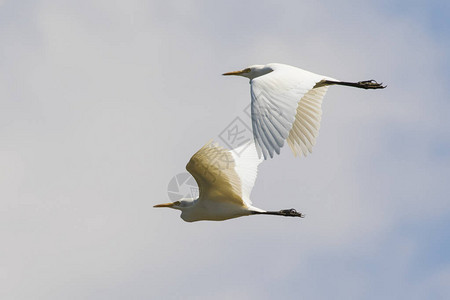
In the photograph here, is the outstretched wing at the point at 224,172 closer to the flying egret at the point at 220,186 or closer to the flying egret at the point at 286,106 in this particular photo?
the flying egret at the point at 220,186

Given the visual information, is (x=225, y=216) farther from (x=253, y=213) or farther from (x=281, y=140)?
(x=281, y=140)

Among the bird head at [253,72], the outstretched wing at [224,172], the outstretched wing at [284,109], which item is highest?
the bird head at [253,72]

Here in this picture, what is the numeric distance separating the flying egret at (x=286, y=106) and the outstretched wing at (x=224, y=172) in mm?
934

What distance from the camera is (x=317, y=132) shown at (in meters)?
15.9

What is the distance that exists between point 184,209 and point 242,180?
952 millimetres

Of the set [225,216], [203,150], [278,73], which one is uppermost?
[278,73]

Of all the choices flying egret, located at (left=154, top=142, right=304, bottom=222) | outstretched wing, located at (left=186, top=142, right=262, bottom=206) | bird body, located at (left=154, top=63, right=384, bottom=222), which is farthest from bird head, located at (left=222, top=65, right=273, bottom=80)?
flying egret, located at (left=154, top=142, right=304, bottom=222)

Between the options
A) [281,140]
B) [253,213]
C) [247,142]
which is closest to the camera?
[281,140]

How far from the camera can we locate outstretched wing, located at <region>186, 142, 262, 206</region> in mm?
14625

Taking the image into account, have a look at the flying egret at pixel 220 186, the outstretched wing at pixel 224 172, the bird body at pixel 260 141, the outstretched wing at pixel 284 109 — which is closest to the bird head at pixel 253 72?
the bird body at pixel 260 141

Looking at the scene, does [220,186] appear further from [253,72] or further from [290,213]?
[253,72]

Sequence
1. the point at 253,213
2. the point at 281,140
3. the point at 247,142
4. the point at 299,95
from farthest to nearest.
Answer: the point at 247,142
the point at 253,213
the point at 299,95
the point at 281,140

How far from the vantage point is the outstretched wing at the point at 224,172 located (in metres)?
14.6

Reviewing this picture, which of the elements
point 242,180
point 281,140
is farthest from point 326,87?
point 281,140
